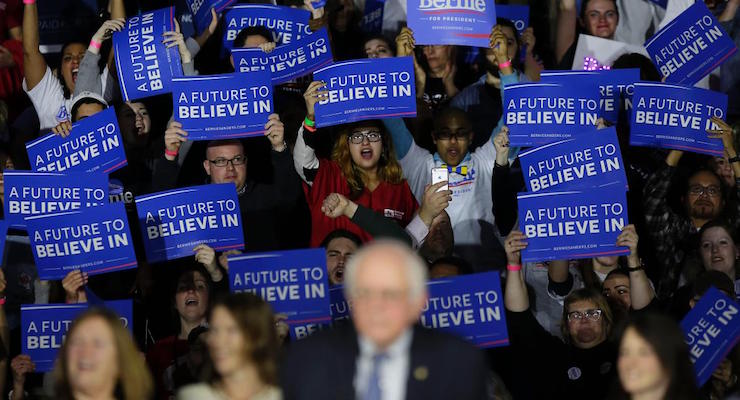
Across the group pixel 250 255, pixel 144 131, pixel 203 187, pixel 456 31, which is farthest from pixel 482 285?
pixel 144 131

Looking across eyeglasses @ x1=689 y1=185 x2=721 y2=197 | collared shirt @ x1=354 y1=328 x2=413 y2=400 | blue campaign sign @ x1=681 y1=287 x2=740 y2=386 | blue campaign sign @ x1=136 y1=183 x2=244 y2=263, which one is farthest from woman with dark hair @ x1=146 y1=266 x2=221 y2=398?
eyeglasses @ x1=689 y1=185 x2=721 y2=197

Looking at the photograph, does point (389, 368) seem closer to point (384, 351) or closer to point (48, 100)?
point (384, 351)

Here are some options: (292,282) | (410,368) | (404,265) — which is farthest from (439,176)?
(404,265)

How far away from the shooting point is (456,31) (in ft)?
24.9

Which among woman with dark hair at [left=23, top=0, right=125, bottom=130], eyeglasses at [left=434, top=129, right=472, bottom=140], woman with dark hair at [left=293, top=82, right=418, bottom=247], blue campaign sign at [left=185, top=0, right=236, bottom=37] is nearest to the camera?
woman with dark hair at [left=293, top=82, right=418, bottom=247]

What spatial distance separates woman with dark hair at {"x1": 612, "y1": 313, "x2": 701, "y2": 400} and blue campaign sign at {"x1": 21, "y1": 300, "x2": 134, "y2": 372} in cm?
265

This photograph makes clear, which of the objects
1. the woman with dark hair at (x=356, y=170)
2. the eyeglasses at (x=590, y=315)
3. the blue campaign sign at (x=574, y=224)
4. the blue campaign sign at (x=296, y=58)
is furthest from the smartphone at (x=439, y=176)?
the blue campaign sign at (x=296, y=58)

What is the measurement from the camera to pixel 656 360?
15.2 ft

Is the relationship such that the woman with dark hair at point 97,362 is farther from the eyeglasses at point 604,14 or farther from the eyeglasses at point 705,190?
the eyeglasses at point 604,14

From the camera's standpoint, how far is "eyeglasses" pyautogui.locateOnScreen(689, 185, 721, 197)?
24.7ft

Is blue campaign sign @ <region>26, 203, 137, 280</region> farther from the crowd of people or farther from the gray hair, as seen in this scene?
the gray hair

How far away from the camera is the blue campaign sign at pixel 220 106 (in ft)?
23.1

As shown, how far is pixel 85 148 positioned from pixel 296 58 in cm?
131

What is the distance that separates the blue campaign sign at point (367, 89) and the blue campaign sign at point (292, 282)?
1.27 metres
